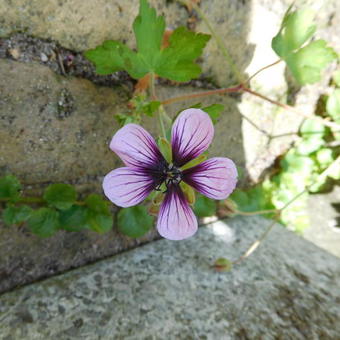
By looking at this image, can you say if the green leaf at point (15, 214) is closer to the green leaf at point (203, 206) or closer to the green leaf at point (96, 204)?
the green leaf at point (96, 204)

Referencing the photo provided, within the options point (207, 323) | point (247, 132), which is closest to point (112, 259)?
point (207, 323)

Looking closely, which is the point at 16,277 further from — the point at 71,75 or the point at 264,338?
the point at 264,338

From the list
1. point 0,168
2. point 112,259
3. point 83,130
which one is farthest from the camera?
point 112,259

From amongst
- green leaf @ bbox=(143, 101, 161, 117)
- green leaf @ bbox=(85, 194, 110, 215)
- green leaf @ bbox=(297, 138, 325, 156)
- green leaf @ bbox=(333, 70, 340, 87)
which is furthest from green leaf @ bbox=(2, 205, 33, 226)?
green leaf @ bbox=(333, 70, 340, 87)

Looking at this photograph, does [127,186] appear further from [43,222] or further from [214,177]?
[43,222]

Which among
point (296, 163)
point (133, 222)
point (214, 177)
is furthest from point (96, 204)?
point (296, 163)

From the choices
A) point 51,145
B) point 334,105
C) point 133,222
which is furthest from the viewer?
point 334,105

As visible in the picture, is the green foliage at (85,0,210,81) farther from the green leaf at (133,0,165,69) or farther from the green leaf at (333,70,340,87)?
the green leaf at (333,70,340,87)
